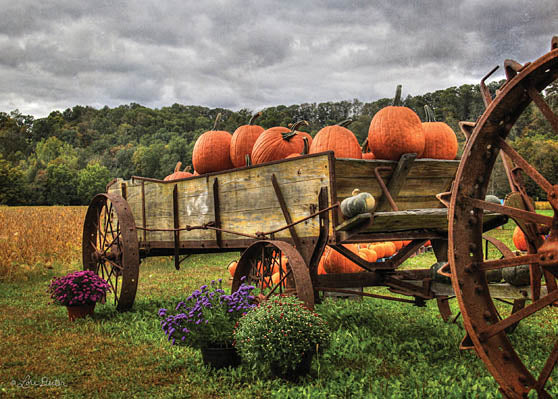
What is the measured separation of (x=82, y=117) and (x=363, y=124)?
189 feet

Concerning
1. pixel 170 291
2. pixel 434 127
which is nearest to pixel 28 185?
pixel 170 291

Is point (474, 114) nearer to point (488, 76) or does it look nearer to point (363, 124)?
→ point (363, 124)

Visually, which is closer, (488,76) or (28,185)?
(488,76)

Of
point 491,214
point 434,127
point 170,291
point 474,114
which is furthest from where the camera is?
point 474,114

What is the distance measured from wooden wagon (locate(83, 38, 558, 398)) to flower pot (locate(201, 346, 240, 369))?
736 mm

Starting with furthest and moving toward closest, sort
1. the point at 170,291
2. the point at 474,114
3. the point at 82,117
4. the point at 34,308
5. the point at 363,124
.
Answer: the point at 82,117
the point at 474,114
the point at 363,124
the point at 170,291
the point at 34,308

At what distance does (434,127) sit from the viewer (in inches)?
205

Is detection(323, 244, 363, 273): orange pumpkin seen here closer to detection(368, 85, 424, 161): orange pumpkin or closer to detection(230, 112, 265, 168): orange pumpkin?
detection(230, 112, 265, 168): orange pumpkin

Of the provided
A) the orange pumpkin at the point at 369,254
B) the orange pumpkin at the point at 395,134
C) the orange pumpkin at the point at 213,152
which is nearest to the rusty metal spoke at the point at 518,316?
the orange pumpkin at the point at 395,134

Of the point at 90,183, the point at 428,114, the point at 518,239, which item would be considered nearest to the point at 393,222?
the point at 428,114

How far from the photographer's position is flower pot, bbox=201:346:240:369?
3.77 metres

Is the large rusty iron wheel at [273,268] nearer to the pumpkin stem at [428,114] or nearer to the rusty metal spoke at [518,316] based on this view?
the rusty metal spoke at [518,316]

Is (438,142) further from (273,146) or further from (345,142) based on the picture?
(273,146)
